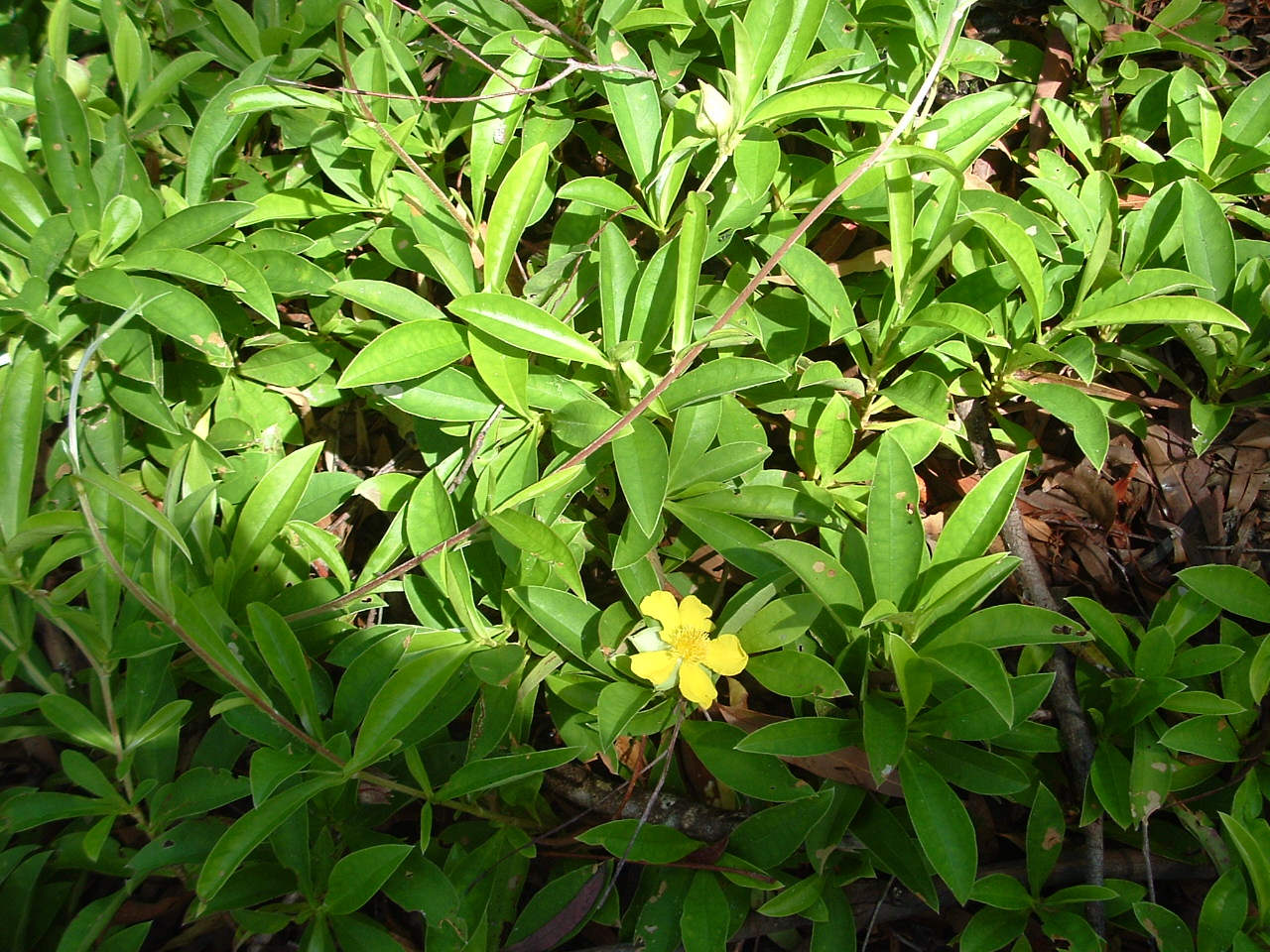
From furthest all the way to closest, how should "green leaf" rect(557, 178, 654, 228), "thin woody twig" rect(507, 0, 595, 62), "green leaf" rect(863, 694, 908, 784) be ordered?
"thin woody twig" rect(507, 0, 595, 62) → "green leaf" rect(557, 178, 654, 228) → "green leaf" rect(863, 694, 908, 784)

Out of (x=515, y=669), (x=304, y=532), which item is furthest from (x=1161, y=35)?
(x=304, y=532)

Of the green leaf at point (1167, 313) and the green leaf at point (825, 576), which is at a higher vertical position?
the green leaf at point (1167, 313)

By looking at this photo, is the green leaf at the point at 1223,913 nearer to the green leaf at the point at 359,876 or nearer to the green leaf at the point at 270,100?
the green leaf at the point at 359,876

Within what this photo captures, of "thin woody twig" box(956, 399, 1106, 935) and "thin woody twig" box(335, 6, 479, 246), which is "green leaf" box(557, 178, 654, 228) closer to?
"thin woody twig" box(335, 6, 479, 246)

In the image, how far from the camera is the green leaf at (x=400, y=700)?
1484 mm

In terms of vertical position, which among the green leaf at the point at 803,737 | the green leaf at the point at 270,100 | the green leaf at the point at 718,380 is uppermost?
the green leaf at the point at 270,100

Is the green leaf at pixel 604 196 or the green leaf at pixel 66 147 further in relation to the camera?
the green leaf at pixel 604 196

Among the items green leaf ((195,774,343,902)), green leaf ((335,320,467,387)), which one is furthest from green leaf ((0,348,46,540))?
green leaf ((195,774,343,902))

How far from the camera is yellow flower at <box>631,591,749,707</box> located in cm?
160

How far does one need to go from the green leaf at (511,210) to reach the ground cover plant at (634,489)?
16 millimetres

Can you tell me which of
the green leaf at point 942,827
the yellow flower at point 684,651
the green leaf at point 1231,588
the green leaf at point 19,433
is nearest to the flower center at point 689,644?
the yellow flower at point 684,651

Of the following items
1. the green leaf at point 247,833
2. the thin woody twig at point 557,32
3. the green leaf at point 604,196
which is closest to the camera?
the green leaf at point 247,833

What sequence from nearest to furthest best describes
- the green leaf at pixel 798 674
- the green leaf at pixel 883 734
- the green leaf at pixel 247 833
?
1. the green leaf at pixel 247 833
2. the green leaf at pixel 883 734
3. the green leaf at pixel 798 674

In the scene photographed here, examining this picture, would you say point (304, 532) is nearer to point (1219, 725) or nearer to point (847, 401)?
point (847, 401)
